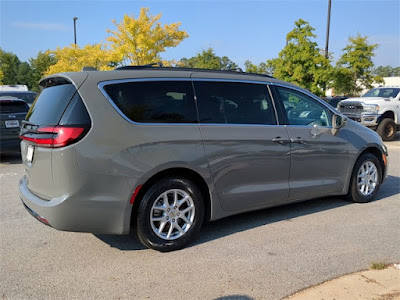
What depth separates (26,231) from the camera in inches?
177

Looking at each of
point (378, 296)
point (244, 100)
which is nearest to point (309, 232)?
point (378, 296)

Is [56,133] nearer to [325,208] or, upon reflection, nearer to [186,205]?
[186,205]

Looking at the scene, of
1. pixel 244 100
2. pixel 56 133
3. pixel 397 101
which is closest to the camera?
pixel 56 133

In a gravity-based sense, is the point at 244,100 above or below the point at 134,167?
above

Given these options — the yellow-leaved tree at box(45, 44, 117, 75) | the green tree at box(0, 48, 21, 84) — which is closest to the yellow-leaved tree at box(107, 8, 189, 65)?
the yellow-leaved tree at box(45, 44, 117, 75)

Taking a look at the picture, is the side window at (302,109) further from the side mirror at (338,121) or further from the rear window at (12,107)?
the rear window at (12,107)

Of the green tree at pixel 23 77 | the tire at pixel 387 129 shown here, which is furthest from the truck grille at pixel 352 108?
the green tree at pixel 23 77

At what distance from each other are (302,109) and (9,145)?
7.10 metres

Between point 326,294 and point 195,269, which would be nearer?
point 326,294

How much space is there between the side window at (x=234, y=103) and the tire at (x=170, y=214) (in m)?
0.80

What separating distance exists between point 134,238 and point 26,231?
4.48 ft

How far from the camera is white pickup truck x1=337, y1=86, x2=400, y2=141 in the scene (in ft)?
44.6

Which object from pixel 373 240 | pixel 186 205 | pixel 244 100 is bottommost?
pixel 373 240

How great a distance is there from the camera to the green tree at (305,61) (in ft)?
69.4
